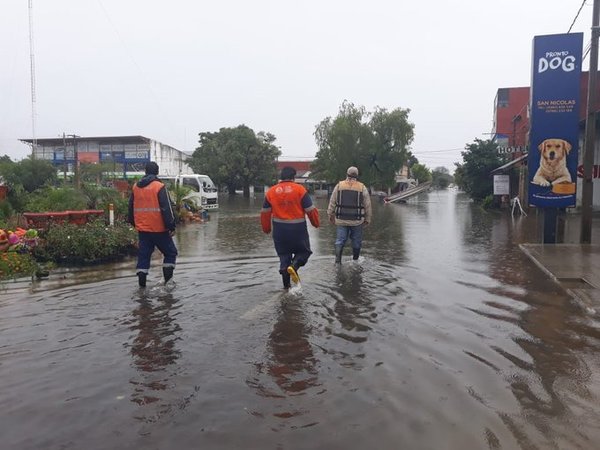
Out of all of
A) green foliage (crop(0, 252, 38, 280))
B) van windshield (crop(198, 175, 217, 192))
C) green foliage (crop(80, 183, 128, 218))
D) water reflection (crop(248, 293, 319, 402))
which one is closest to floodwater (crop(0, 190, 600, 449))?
water reflection (crop(248, 293, 319, 402))

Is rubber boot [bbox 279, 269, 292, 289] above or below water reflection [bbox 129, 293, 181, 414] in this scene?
above

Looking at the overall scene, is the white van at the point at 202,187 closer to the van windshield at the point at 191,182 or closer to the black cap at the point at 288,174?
the van windshield at the point at 191,182

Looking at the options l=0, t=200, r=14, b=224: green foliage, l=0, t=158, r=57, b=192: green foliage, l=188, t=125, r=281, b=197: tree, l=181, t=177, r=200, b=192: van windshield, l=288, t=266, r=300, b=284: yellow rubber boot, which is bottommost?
l=288, t=266, r=300, b=284: yellow rubber boot

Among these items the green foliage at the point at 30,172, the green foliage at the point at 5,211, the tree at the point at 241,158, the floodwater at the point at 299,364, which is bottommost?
the floodwater at the point at 299,364

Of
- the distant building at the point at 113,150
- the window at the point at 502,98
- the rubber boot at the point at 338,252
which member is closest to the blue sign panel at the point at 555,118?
the rubber boot at the point at 338,252

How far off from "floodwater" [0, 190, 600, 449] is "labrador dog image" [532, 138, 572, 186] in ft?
16.0

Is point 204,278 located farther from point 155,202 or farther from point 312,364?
point 312,364

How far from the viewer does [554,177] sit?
11.6 metres

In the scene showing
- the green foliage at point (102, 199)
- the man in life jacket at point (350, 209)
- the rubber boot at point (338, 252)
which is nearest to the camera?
the man in life jacket at point (350, 209)

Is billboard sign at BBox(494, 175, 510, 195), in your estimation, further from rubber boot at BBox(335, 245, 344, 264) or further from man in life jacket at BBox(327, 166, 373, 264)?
rubber boot at BBox(335, 245, 344, 264)

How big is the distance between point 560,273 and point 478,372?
4.82 meters

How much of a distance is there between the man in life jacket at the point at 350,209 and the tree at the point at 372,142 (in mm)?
41907

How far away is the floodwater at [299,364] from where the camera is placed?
3.03m

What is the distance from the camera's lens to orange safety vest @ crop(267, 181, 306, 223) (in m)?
6.54
